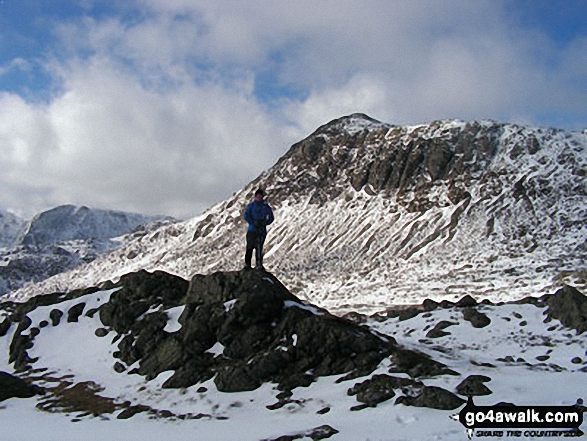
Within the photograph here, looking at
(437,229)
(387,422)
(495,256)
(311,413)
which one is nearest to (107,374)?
(311,413)

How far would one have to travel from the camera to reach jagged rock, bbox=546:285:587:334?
24.5m

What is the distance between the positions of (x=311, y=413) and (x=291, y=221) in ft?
412

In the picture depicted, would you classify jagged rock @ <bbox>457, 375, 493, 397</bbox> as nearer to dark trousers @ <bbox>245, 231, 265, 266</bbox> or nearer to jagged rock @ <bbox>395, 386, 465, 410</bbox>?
jagged rock @ <bbox>395, 386, 465, 410</bbox>

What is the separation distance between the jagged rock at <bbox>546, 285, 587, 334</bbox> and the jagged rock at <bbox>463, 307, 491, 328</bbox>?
3205mm

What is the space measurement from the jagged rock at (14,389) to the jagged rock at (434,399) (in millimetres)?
14145

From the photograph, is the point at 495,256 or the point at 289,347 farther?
the point at 495,256

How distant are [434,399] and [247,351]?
8.17 meters

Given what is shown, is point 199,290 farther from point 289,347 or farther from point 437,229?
point 437,229

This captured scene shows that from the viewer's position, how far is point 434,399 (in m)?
13.7

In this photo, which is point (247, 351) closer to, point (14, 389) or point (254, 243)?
point (254, 243)

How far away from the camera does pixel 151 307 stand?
25.2 meters

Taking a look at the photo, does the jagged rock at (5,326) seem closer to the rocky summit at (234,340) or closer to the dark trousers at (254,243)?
the rocky summit at (234,340)

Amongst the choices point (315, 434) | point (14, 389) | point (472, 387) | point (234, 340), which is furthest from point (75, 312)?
point (472, 387)

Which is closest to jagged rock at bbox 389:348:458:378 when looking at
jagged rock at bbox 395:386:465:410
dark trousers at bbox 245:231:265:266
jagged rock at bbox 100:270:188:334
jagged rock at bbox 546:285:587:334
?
jagged rock at bbox 395:386:465:410
